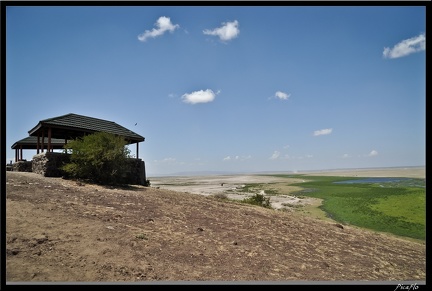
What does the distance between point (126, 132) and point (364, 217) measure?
66.3 feet

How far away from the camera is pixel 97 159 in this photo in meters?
15.8

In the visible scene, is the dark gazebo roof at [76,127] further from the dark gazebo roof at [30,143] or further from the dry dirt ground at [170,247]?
the dry dirt ground at [170,247]

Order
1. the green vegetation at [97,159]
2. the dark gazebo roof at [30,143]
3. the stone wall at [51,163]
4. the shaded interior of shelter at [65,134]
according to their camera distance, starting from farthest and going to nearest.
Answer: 1. the dark gazebo roof at [30,143]
2. the shaded interior of shelter at [65,134]
3. the stone wall at [51,163]
4. the green vegetation at [97,159]

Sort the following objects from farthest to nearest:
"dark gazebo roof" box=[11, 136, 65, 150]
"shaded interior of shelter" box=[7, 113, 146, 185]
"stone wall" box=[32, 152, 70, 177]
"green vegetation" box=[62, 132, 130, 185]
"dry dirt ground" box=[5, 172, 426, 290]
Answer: "dark gazebo roof" box=[11, 136, 65, 150], "shaded interior of shelter" box=[7, 113, 146, 185], "stone wall" box=[32, 152, 70, 177], "green vegetation" box=[62, 132, 130, 185], "dry dirt ground" box=[5, 172, 426, 290]

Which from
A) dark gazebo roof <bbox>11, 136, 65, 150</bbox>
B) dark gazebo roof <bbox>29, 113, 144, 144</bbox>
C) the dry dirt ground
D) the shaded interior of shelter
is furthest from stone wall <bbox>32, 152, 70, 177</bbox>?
dark gazebo roof <bbox>11, 136, 65, 150</bbox>

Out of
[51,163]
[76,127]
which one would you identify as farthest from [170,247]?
[76,127]

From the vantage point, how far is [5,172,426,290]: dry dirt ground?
5672 mm

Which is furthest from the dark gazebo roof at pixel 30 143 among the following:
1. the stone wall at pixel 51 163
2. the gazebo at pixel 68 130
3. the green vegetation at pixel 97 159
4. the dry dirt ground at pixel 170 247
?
the dry dirt ground at pixel 170 247

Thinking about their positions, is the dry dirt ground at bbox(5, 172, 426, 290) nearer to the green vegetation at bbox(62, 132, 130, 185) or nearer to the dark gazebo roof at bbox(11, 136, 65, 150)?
the green vegetation at bbox(62, 132, 130, 185)

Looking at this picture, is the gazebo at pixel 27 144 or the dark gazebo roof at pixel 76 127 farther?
the gazebo at pixel 27 144

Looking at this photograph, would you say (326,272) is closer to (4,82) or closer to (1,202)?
(1,202)

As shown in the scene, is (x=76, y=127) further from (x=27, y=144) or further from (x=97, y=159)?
(x=27, y=144)

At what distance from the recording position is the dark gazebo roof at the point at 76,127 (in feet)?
56.7

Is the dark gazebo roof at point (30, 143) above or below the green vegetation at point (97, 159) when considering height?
above
